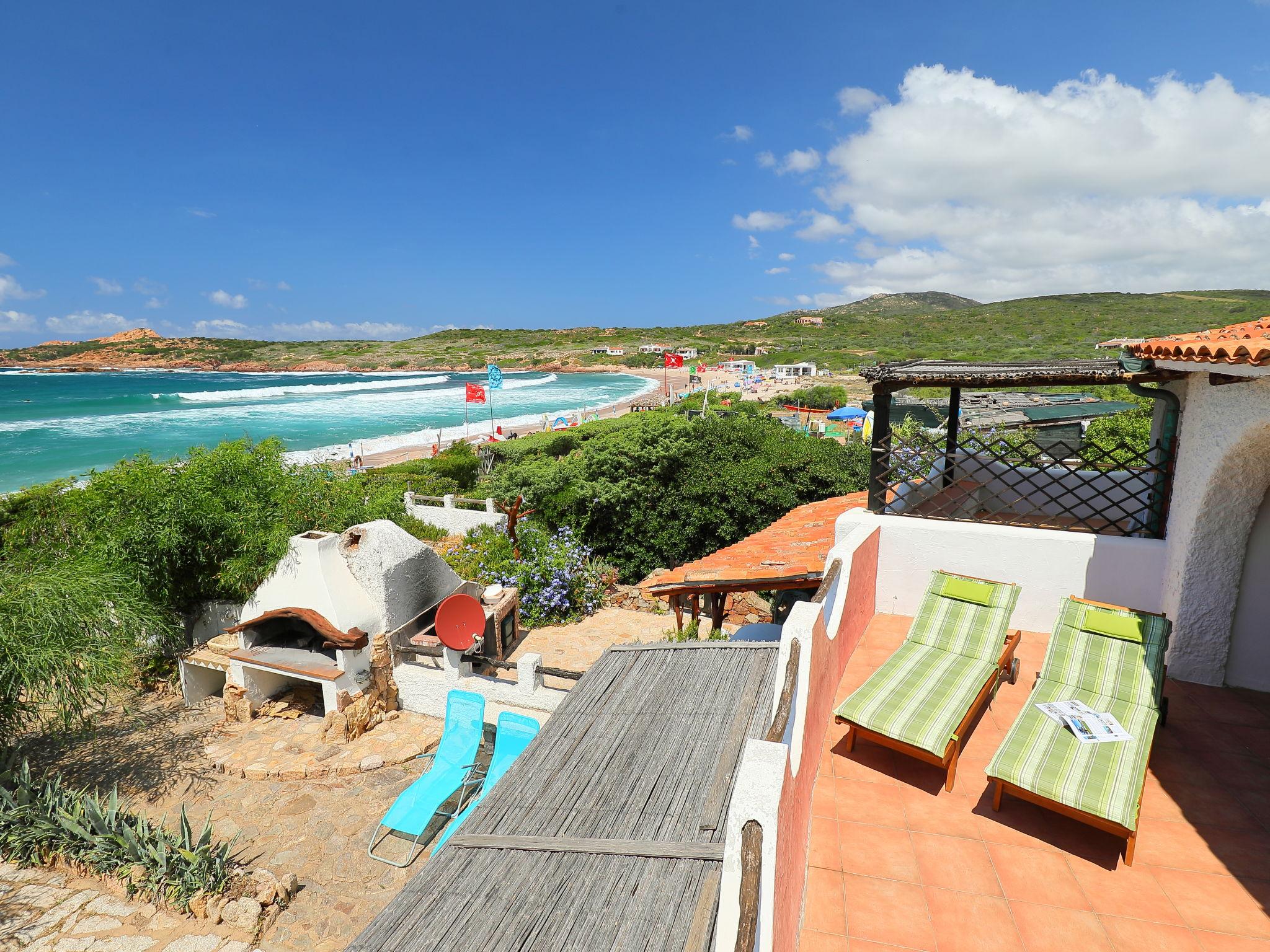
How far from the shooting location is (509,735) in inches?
A: 292

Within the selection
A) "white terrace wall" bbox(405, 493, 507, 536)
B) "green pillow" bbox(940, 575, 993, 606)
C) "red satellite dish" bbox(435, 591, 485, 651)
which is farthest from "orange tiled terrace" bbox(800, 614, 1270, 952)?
"white terrace wall" bbox(405, 493, 507, 536)

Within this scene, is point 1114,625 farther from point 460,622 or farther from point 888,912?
point 460,622

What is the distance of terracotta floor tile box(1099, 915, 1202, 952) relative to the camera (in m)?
3.06

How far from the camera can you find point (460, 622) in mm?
9492

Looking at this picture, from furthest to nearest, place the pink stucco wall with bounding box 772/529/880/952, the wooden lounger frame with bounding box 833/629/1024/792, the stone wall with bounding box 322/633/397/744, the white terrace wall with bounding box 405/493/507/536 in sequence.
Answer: the white terrace wall with bounding box 405/493/507/536, the stone wall with bounding box 322/633/397/744, the wooden lounger frame with bounding box 833/629/1024/792, the pink stucco wall with bounding box 772/529/880/952

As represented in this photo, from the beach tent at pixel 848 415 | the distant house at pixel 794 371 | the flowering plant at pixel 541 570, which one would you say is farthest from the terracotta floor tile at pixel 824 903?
the distant house at pixel 794 371

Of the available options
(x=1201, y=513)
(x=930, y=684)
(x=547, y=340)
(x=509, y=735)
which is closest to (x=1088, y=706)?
(x=930, y=684)

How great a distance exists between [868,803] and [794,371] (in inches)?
2835

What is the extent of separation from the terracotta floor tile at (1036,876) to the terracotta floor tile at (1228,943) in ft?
1.56

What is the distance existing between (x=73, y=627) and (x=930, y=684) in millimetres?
10289

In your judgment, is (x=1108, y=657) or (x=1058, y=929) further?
(x=1108, y=657)

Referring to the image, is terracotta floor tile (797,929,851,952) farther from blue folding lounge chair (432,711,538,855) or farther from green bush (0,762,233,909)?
green bush (0,762,233,909)

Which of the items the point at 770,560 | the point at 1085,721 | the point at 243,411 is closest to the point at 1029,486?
the point at 770,560

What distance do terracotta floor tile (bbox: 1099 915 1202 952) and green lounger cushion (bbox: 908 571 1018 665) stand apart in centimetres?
200
